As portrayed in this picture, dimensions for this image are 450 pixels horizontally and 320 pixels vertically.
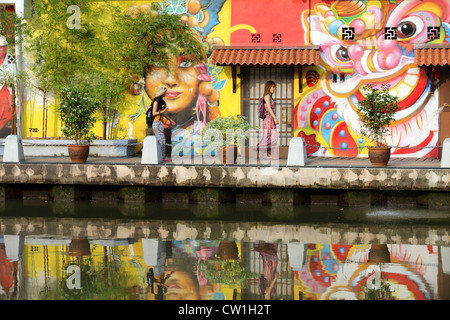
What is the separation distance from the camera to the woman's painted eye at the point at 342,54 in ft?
67.3

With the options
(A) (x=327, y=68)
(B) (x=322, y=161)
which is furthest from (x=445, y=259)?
(A) (x=327, y=68)

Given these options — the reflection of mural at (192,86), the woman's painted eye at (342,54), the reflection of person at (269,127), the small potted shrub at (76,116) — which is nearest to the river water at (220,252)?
the small potted shrub at (76,116)

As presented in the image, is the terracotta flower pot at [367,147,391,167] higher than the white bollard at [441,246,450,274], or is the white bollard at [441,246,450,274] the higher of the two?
the terracotta flower pot at [367,147,391,167]

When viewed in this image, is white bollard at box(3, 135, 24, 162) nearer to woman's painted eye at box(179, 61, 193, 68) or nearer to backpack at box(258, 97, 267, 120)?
woman's painted eye at box(179, 61, 193, 68)

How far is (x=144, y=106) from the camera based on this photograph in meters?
21.5

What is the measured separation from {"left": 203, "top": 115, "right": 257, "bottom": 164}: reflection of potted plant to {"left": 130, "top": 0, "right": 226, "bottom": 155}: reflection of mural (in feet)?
12.2

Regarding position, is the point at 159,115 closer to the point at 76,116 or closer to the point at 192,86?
the point at 76,116

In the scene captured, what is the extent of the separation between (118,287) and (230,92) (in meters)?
11.9

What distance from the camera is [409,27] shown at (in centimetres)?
2023

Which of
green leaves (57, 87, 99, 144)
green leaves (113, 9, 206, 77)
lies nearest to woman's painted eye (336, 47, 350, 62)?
green leaves (113, 9, 206, 77)

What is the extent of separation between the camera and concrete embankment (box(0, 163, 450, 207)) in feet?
52.8

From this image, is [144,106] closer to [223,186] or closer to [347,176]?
[223,186]

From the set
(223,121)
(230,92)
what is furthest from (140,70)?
(223,121)

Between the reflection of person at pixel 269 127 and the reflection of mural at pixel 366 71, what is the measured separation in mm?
1861
